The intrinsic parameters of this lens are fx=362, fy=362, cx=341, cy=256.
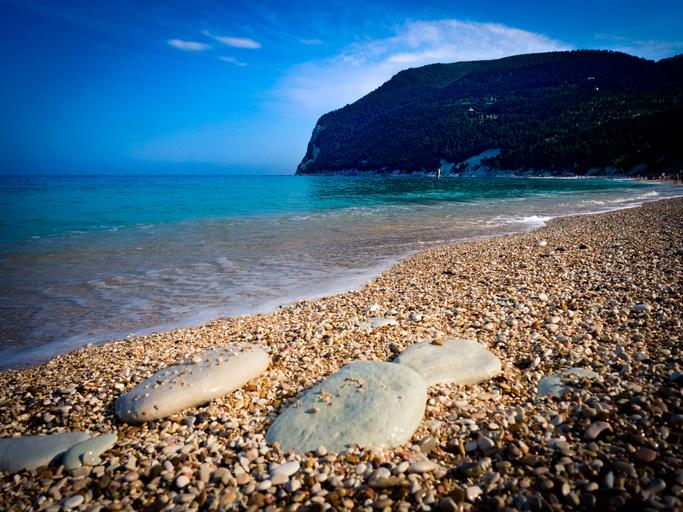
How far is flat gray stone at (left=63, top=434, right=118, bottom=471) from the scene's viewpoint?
330 centimetres

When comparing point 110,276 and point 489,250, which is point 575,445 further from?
point 110,276

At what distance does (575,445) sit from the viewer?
312cm

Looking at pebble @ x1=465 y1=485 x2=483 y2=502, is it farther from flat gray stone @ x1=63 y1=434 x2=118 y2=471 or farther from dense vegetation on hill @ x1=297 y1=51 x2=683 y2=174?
dense vegetation on hill @ x1=297 y1=51 x2=683 y2=174

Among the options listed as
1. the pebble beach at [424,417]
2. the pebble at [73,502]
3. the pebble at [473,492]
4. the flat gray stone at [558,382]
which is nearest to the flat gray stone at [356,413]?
the pebble beach at [424,417]

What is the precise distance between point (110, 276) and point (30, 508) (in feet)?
31.8

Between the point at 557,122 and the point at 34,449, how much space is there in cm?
15314

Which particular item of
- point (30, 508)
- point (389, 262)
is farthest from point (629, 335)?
point (389, 262)

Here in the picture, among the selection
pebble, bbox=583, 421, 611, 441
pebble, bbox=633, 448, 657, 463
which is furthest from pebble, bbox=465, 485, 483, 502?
pebble, bbox=633, 448, 657, 463

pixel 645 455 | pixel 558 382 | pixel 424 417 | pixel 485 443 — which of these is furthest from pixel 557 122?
pixel 485 443

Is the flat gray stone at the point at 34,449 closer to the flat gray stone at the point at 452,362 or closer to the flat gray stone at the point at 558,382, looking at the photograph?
the flat gray stone at the point at 452,362

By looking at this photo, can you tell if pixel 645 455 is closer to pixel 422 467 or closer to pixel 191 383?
pixel 422 467

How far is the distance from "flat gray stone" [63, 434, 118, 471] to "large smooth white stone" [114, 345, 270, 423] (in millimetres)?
368

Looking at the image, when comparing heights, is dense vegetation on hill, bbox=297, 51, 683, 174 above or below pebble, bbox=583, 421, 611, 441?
above

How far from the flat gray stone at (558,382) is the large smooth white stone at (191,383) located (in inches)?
134
